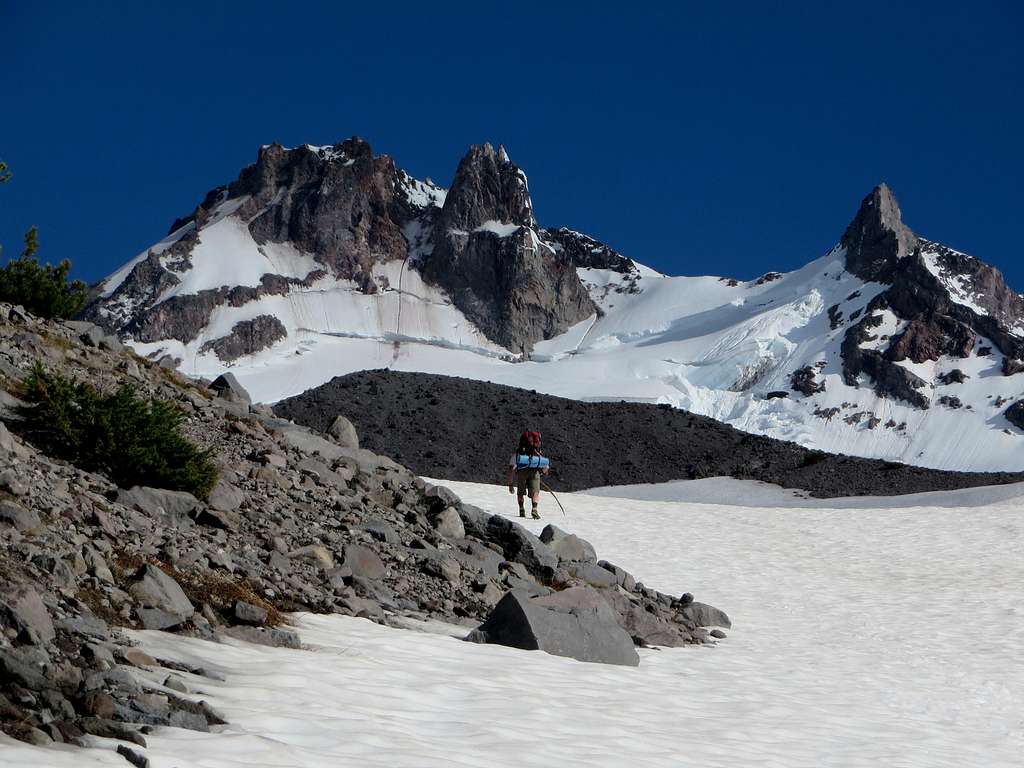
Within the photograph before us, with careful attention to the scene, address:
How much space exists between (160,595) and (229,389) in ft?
36.1

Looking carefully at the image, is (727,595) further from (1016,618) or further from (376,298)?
(376,298)

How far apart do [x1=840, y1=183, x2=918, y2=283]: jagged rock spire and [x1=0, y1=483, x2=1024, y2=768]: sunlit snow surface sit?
179066 millimetres

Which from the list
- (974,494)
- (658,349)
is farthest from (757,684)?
(658,349)

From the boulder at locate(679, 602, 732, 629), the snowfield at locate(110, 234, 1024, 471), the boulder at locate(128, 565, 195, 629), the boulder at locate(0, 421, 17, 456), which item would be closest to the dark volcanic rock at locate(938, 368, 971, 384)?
the snowfield at locate(110, 234, 1024, 471)

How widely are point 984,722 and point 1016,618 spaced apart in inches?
273

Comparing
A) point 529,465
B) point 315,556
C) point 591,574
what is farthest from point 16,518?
point 529,465

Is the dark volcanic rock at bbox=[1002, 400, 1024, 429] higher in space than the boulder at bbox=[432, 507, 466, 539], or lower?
higher

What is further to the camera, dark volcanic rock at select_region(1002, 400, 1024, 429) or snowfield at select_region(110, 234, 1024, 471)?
dark volcanic rock at select_region(1002, 400, 1024, 429)

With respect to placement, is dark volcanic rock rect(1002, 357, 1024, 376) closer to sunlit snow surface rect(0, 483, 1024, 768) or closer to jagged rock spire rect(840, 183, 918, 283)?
jagged rock spire rect(840, 183, 918, 283)

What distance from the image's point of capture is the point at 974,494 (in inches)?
1446

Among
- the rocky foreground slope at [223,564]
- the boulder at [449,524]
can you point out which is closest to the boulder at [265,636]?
the rocky foreground slope at [223,564]

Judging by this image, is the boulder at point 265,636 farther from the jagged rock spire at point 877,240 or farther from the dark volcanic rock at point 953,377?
the jagged rock spire at point 877,240

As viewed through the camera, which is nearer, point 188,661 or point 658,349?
point 188,661

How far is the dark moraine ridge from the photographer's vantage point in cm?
4666
